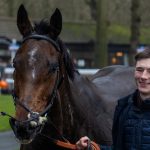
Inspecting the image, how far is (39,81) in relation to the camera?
4551mm

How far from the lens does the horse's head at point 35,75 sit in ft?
14.3

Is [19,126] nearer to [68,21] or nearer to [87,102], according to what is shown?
[87,102]

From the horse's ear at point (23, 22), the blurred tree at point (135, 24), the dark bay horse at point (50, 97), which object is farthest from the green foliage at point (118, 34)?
the horse's ear at point (23, 22)

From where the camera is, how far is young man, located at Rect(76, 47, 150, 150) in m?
3.77

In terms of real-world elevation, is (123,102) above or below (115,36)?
above

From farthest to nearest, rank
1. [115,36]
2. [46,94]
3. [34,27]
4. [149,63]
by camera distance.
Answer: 1. [115,36]
2. [34,27]
3. [46,94]
4. [149,63]

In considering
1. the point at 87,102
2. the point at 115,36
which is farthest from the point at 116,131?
the point at 115,36

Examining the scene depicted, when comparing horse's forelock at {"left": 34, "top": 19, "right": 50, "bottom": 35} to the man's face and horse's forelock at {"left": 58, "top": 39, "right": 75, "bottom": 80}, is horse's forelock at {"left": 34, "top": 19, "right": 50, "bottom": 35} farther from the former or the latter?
the man's face

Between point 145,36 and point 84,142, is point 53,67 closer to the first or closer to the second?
point 84,142

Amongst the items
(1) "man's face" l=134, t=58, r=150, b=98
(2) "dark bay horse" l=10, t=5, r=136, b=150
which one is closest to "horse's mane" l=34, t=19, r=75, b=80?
(2) "dark bay horse" l=10, t=5, r=136, b=150

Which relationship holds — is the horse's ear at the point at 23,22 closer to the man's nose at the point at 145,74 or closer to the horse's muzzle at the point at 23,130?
the horse's muzzle at the point at 23,130

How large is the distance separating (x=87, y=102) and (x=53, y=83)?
1110mm

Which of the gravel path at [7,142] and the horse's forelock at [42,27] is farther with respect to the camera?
the gravel path at [7,142]

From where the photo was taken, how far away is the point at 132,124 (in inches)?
151
